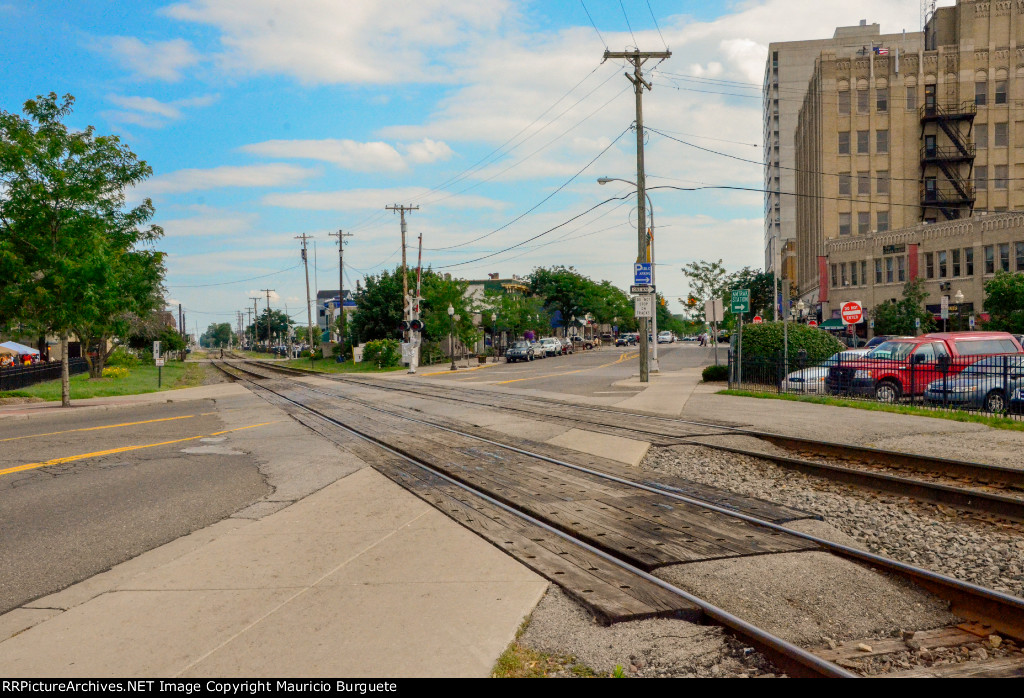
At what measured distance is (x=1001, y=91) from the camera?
230 feet

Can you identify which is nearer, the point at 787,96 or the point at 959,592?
the point at 959,592

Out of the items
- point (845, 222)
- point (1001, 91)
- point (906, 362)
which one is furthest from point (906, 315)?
point (1001, 91)

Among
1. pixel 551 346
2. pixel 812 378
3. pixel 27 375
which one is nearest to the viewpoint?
pixel 812 378

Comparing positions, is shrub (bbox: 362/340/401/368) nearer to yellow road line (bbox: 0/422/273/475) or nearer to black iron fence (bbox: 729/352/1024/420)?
black iron fence (bbox: 729/352/1024/420)

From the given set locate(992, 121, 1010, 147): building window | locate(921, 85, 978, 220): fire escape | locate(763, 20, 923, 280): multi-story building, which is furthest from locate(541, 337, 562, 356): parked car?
locate(763, 20, 923, 280): multi-story building

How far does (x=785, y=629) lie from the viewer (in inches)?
189

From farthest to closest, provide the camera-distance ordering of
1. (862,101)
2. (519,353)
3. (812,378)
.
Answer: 1. (862,101)
2. (519,353)
3. (812,378)

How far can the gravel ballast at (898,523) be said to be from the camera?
20.7 feet

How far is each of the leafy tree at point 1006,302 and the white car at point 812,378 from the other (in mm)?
30123

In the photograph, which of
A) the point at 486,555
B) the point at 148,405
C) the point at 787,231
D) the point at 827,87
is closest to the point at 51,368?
the point at 148,405

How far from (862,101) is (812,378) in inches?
2352

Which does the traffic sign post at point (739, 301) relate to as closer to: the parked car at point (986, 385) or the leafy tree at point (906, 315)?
the parked car at point (986, 385)

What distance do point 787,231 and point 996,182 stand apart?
6370 centimetres

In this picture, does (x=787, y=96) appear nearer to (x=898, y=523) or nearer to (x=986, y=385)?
(x=986, y=385)
